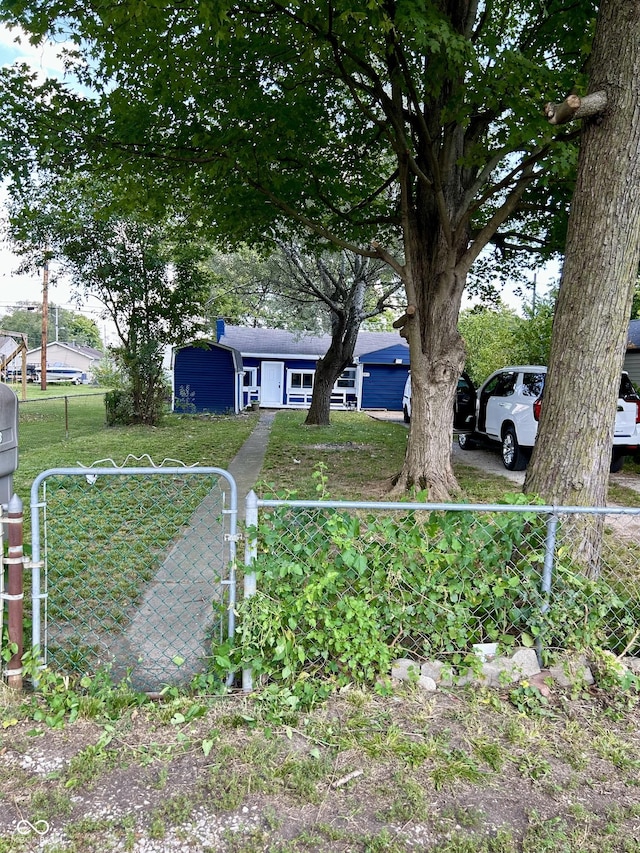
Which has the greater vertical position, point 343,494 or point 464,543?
point 464,543

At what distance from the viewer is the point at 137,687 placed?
2.78 m

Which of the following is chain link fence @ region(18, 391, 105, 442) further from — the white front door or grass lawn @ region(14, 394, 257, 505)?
the white front door

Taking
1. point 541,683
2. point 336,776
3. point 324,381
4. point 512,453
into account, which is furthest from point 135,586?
point 324,381

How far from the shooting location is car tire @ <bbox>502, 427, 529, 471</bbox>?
9.20 meters

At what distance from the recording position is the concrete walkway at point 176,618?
2904mm

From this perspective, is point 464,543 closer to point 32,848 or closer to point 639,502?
point 32,848

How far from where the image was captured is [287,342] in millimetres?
25984

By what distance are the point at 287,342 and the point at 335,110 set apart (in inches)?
712

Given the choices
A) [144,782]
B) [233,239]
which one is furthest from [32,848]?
[233,239]

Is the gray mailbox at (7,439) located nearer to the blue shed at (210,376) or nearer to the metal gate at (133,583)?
the metal gate at (133,583)

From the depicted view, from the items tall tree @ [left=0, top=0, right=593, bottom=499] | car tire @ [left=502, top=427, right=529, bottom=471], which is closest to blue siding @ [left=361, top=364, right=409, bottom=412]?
car tire @ [left=502, top=427, right=529, bottom=471]

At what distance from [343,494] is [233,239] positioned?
4.87 m

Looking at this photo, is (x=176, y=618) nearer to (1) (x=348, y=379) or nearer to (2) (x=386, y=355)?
(2) (x=386, y=355)

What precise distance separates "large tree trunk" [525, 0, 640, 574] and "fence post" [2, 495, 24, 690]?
2.91 metres
